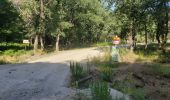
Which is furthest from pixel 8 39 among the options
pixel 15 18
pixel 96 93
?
pixel 96 93

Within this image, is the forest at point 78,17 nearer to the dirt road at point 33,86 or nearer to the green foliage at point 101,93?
the dirt road at point 33,86

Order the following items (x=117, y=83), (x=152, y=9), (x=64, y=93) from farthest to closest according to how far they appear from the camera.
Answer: (x=152, y=9) → (x=117, y=83) → (x=64, y=93)

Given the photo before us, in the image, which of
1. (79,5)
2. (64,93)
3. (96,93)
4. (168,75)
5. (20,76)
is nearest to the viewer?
(96,93)

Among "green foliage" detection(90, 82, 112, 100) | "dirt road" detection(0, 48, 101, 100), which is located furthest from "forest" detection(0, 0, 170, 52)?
"green foliage" detection(90, 82, 112, 100)

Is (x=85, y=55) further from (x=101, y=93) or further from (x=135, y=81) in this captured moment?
(x=101, y=93)

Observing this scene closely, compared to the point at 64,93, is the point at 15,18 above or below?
above

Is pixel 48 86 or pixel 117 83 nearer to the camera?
pixel 48 86

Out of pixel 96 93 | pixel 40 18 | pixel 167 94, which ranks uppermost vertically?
pixel 40 18

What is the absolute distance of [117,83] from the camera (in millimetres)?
16344

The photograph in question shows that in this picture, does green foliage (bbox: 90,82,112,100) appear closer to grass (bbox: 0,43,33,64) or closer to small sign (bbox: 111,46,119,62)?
small sign (bbox: 111,46,119,62)

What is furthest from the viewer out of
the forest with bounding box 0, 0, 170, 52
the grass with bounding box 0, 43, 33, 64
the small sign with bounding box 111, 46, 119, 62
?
the forest with bounding box 0, 0, 170, 52

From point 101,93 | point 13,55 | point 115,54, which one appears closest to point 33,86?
point 101,93

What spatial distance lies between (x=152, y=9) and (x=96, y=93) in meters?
27.7

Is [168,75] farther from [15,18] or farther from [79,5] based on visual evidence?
[79,5]
